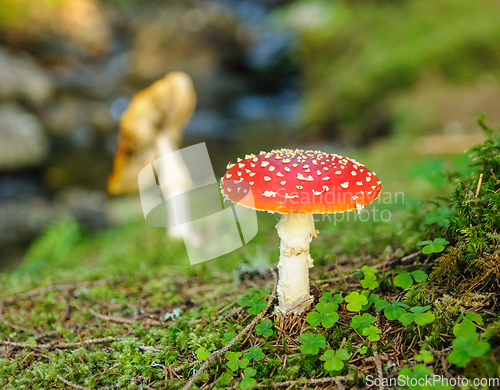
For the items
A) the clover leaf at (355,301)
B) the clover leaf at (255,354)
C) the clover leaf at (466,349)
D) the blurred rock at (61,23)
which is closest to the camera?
the clover leaf at (466,349)

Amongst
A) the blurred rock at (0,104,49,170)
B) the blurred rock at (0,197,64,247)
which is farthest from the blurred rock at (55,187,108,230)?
the blurred rock at (0,104,49,170)

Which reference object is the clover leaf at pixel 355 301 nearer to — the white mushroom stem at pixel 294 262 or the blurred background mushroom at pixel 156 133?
the white mushroom stem at pixel 294 262

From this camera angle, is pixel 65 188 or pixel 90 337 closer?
pixel 90 337

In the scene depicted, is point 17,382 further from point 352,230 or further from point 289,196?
point 352,230

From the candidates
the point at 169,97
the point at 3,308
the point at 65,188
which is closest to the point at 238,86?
the point at 65,188

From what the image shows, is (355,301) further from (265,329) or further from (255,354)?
(255,354)

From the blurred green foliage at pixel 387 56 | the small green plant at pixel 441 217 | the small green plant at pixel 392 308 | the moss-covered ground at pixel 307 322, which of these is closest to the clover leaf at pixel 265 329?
the moss-covered ground at pixel 307 322
